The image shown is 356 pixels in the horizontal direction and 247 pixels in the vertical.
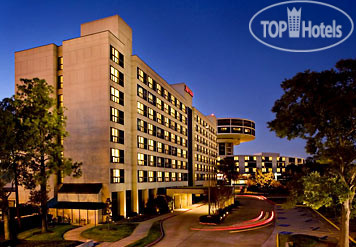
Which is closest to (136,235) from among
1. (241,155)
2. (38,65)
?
(38,65)

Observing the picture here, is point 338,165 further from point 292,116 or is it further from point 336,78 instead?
point 336,78

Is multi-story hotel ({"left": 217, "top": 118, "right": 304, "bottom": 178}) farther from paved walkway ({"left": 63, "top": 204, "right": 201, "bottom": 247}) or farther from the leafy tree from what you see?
the leafy tree

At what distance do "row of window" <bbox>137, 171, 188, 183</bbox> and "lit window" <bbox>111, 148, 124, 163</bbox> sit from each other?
5.78m

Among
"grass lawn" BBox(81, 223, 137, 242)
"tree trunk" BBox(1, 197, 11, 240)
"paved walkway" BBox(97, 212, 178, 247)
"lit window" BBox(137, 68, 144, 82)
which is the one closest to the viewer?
"tree trunk" BBox(1, 197, 11, 240)

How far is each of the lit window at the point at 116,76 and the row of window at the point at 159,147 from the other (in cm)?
1017

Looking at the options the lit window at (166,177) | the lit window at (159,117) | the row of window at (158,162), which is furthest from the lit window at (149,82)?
the lit window at (166,177)

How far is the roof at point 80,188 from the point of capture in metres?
40.8

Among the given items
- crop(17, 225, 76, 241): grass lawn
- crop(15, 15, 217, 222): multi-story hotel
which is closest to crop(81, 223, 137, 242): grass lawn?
crop(17, 225, 76, 241): grass lawn

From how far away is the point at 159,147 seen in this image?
61500mm

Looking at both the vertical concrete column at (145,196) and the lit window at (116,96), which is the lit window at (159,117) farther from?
the vertical concrete column at (145,196)

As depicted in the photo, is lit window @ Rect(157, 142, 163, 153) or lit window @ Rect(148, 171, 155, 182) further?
lit window @ Rect(157, 142, 163, 153)

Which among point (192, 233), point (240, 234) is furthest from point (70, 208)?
point (240, 234)

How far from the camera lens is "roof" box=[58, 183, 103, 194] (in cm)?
4081

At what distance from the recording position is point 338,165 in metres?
21.8
